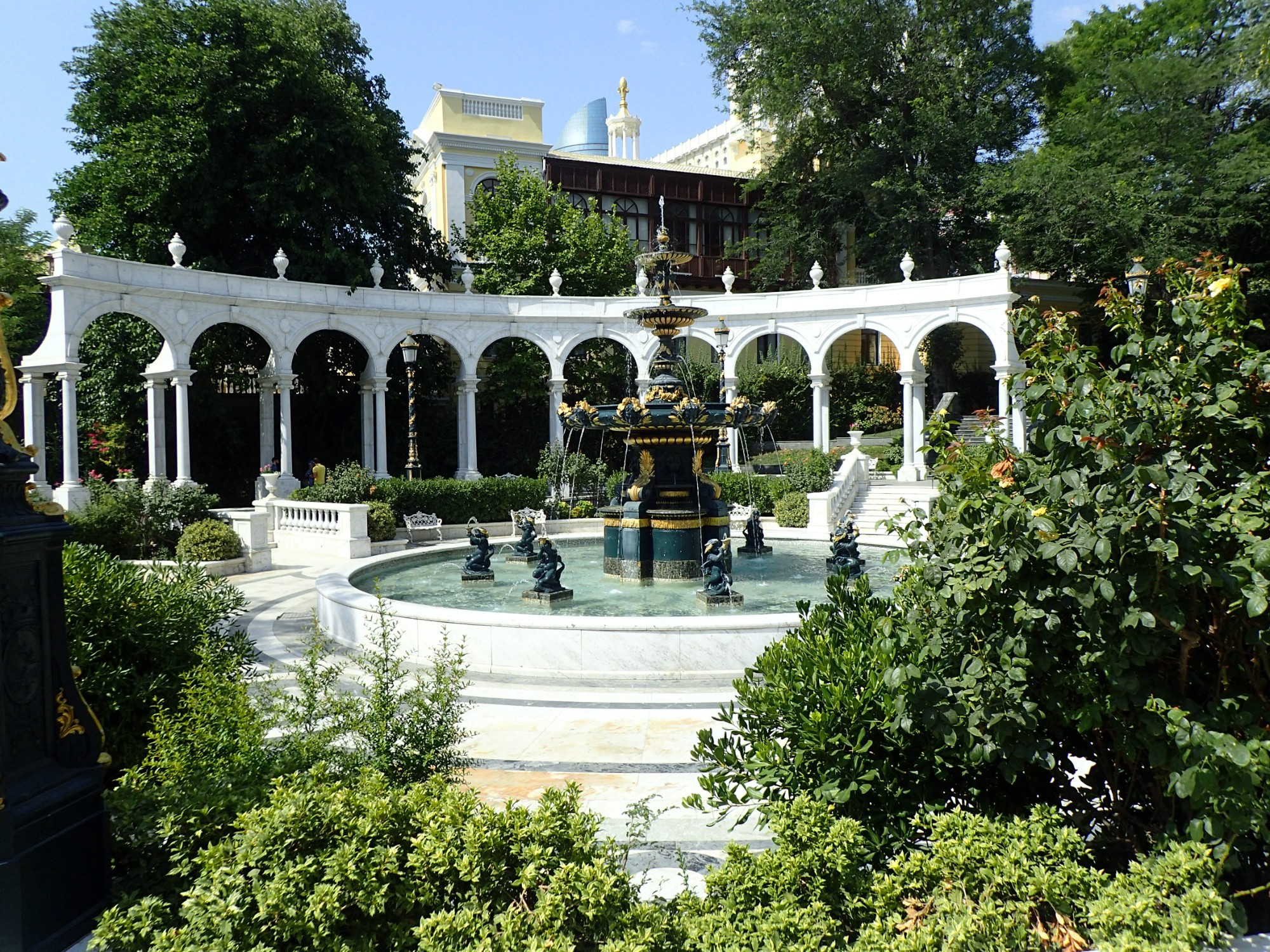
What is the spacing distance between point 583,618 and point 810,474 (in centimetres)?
1652

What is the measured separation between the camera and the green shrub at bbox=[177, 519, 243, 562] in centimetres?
1667

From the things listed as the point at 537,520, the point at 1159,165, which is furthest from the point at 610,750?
the point at 1159,165

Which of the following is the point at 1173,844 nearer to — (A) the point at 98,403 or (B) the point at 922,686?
(B) the point at 922,686

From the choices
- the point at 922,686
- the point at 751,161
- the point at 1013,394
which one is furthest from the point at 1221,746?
the point at 751,161

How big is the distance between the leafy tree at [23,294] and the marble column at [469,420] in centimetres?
1515

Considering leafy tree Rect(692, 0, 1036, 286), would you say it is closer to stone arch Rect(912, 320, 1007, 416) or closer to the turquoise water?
stone arch Rect(912, 320, 1007, 416)

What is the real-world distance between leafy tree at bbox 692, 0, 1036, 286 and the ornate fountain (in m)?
24.3

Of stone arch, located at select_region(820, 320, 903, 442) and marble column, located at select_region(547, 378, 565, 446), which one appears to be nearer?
marble column, located at select_region(547, 378, 565, 446)

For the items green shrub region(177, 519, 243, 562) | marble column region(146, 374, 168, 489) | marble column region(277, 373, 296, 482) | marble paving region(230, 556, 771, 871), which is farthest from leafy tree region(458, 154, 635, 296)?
marble paving region(230, 556, 771, 871)

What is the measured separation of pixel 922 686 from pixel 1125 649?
772 millimetres

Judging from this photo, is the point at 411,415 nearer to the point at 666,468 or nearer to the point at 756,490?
the point at 756,490

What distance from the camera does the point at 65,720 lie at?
12.1 ft

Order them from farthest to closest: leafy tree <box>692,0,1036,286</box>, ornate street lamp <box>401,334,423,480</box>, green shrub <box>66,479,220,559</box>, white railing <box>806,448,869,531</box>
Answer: leafy tree <box>692,0,1036,286</box> → ornate street lamp <box>401,334,423,480</box> → white railing <box>806,448,869,531</box> → green shrub <box>66,479,220,559</box>

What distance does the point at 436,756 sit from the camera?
15.8 ft
